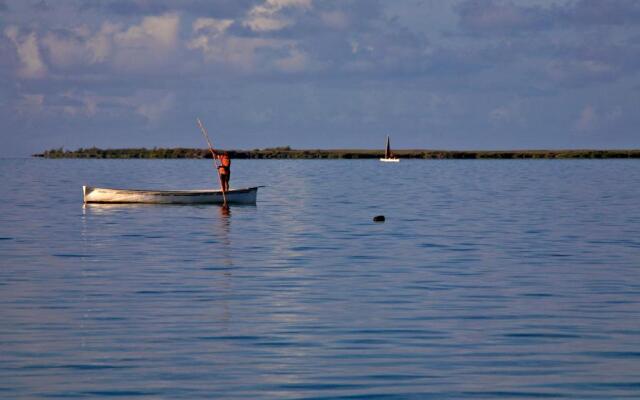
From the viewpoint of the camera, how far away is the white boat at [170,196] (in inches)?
2276

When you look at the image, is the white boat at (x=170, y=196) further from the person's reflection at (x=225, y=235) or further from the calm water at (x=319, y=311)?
the calm water at (x=319, y=311)

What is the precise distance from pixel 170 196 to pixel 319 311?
120 feet

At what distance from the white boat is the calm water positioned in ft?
37.4

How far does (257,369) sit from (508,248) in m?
21.1

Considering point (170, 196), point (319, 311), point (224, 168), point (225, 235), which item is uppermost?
point (224, 168)

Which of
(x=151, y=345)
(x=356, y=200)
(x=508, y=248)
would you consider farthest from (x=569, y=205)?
(x=151, y=345)

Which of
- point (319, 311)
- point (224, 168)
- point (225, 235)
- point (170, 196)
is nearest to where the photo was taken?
point (319, 311)

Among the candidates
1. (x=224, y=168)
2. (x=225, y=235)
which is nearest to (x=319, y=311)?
(x=225, y=235)

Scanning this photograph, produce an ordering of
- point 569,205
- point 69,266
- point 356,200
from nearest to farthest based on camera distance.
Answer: point 69,266 → point 569,205 → point 356,200

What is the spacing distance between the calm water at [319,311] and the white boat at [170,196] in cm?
1139

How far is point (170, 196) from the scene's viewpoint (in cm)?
5806

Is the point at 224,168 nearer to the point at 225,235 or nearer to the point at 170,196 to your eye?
the point at 170,196

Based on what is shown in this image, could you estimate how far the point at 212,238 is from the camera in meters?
40.1

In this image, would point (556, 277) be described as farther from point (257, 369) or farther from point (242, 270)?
point (257, 369)
